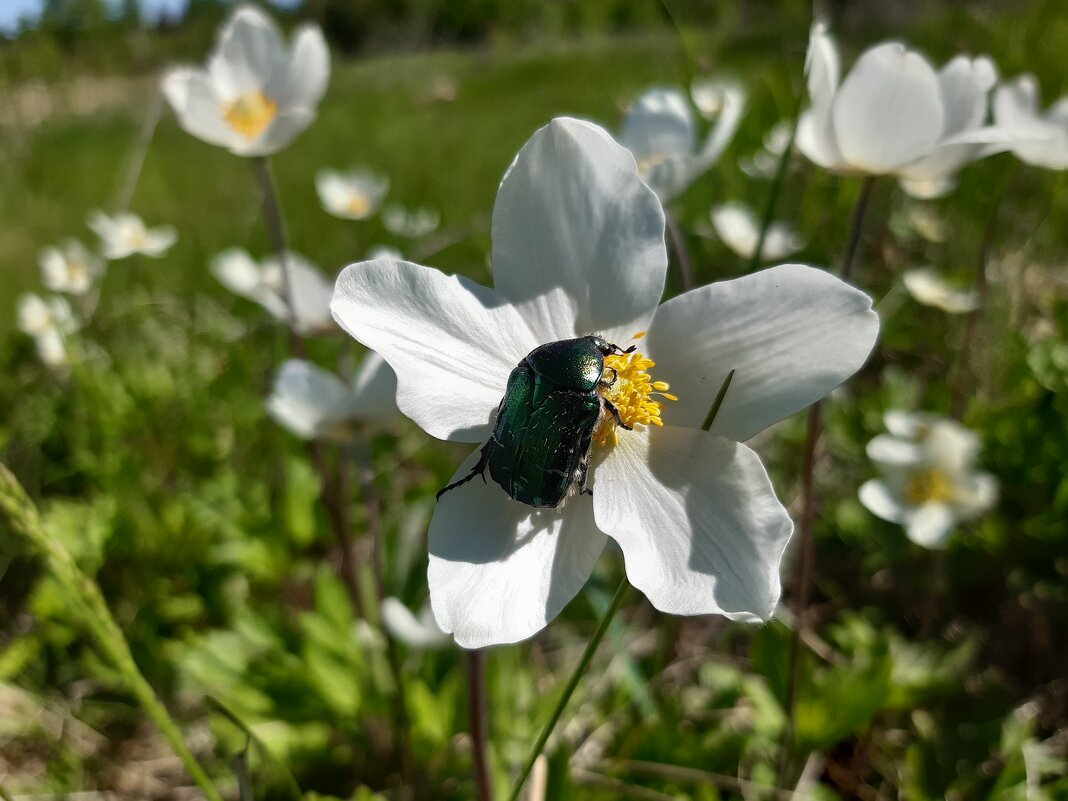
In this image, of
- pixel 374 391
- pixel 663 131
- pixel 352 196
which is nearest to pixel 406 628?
pixel 374 391

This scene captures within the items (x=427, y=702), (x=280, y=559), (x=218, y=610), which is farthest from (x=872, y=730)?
(x=218, y=610)

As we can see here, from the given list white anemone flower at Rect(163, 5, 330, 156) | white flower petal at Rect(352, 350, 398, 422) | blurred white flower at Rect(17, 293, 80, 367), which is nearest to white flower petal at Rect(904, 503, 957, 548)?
white flower petal at Rect(352, 350, 398, 422)

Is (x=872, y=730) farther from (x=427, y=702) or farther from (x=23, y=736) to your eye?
(x=23, y=736)

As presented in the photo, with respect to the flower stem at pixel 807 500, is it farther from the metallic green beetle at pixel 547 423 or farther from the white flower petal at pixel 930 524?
the metallic green beetle at pixel 547 423

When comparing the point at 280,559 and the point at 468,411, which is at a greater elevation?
the point at 468,411

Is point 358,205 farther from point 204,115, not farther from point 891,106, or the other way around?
point 891,106
